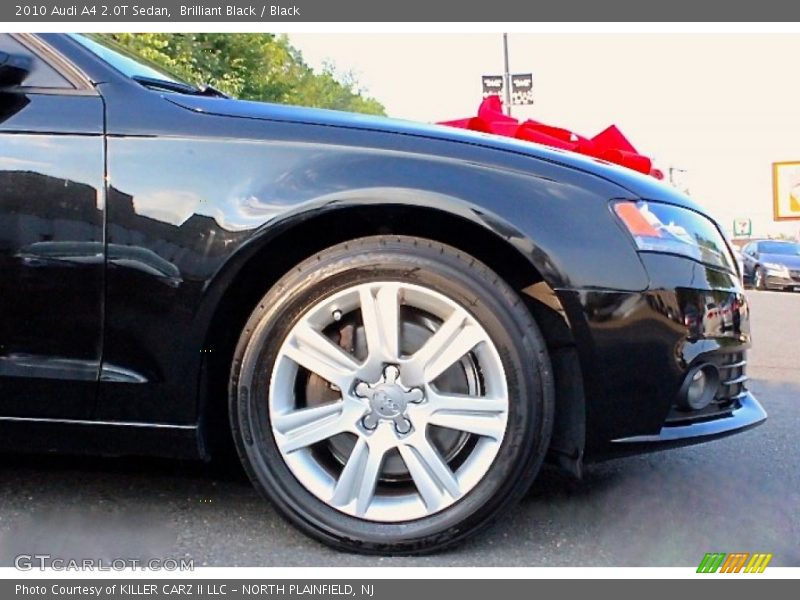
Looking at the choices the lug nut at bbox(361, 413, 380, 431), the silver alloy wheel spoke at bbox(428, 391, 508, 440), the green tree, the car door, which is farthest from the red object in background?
the green tree

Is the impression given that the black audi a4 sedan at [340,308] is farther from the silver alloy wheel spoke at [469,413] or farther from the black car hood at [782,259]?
the black car hood at [782,259]

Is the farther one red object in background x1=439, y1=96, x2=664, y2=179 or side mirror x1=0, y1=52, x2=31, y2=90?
red object in background x1=439, y1=96, x2=664, y2=179

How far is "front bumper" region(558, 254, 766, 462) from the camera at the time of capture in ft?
6.50

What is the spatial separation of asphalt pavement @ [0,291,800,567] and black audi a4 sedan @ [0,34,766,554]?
0.19 m

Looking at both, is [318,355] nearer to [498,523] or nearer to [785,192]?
[498,523]

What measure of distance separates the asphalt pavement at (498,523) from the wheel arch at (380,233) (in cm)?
26

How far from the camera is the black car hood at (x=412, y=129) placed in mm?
2090

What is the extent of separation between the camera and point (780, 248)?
770 inches

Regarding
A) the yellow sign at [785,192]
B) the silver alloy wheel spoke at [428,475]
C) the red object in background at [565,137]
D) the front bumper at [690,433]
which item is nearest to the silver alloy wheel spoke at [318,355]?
the silver alloy wheel spoke at [428,475]

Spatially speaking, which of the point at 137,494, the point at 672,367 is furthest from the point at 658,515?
the point at 137,494

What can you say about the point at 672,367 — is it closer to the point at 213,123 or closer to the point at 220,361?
the point at 220,361

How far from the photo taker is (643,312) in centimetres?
199

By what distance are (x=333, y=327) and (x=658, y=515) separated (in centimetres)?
117
